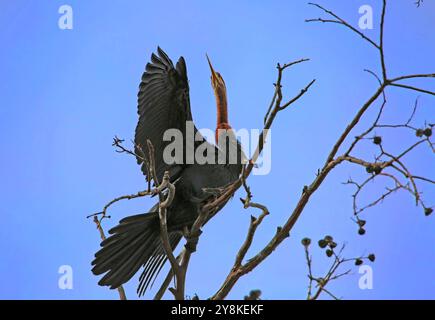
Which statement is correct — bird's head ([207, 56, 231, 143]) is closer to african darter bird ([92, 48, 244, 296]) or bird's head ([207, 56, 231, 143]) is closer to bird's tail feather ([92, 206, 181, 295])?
african darter bird ([92, 48, 244, 296])

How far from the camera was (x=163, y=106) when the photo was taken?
6262 millimetres

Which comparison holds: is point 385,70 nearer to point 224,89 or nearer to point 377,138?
point 377,138

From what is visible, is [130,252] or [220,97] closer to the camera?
[130,252]

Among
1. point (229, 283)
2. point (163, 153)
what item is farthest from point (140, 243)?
point (229, 283)

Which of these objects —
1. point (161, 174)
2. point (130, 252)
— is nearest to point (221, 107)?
point (161, 174)

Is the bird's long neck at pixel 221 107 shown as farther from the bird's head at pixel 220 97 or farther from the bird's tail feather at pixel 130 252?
the bird's tail feather at pixel 130 252

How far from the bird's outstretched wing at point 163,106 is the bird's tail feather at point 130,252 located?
0.54 m

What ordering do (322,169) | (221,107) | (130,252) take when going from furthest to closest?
(221,107)
(130,252)
(322,169)

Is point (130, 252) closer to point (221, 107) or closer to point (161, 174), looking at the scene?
point (161, 174)

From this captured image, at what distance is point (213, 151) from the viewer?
20.0 ft

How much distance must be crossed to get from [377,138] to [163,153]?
282cm

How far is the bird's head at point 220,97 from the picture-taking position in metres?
6.54

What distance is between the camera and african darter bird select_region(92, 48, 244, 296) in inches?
220

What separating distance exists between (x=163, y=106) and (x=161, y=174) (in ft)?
1.93
